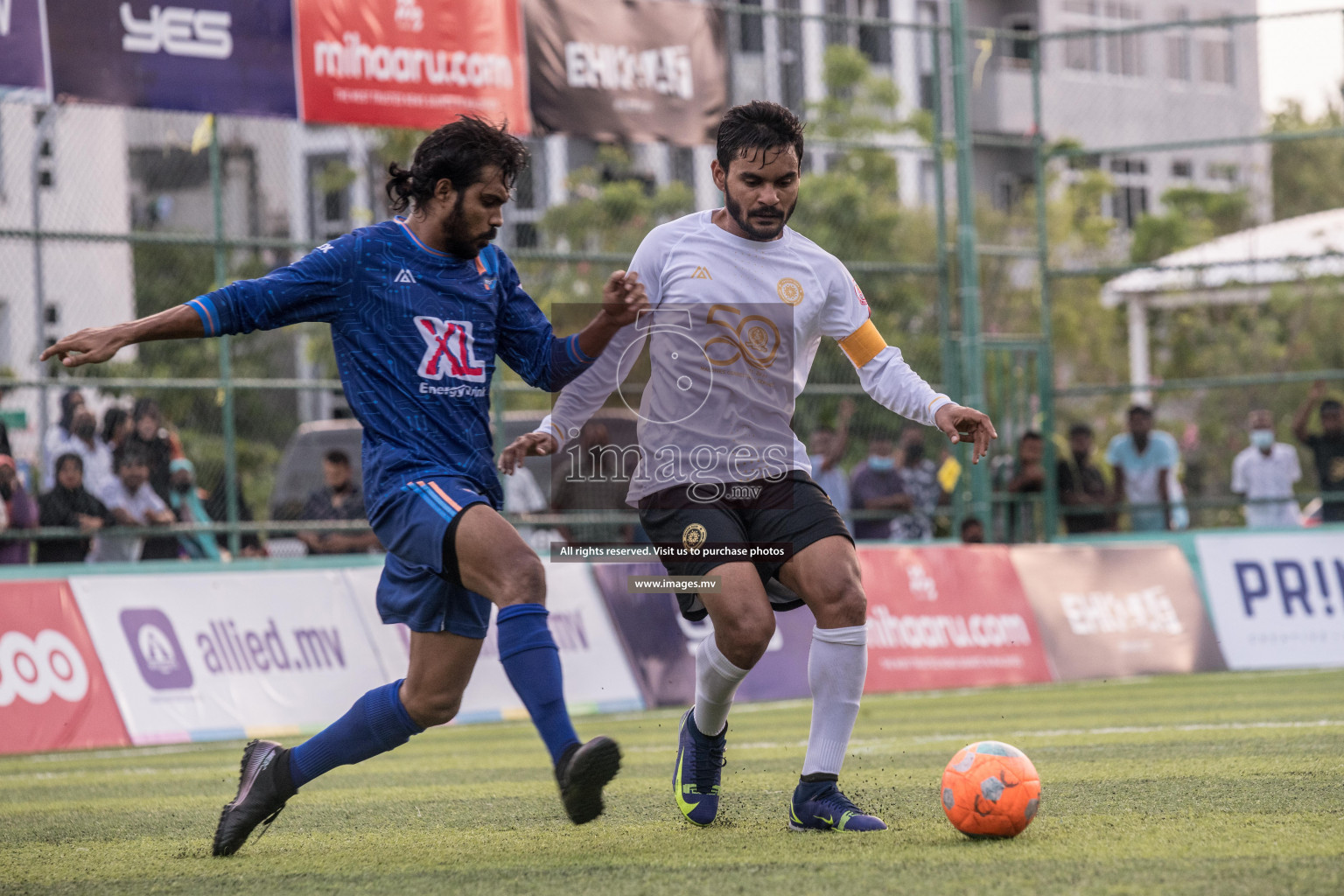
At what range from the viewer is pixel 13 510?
36.5ft

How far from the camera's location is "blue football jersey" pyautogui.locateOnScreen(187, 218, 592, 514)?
4.95 meters

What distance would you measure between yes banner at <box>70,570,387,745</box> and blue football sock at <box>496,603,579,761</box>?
647 cm

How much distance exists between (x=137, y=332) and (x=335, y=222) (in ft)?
65.4

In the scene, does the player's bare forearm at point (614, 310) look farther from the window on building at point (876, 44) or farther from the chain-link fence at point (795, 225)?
the window on building at point (876, 44)

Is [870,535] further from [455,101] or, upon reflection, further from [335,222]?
[335,222]

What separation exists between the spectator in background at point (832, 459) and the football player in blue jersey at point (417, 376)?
28.7ft

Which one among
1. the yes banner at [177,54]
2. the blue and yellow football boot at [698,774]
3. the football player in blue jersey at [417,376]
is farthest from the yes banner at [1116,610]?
the football player in blue jersey at [417,376]

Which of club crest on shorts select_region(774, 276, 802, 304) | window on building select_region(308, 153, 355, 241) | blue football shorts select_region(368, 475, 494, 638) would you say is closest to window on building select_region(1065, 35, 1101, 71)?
window on building select_region(308, 153, 355, 241)

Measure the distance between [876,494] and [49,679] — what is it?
675cm

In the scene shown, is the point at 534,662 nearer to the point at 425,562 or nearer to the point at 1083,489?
the point at 425,562

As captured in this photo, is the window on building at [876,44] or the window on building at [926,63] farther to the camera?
the window on building at [926,63]

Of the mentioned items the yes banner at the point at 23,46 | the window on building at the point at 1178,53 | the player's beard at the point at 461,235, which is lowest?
the player's beard at the point at 461,235

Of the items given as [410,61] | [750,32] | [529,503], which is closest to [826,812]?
[410,61]

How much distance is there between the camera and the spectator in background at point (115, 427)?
11.5m
